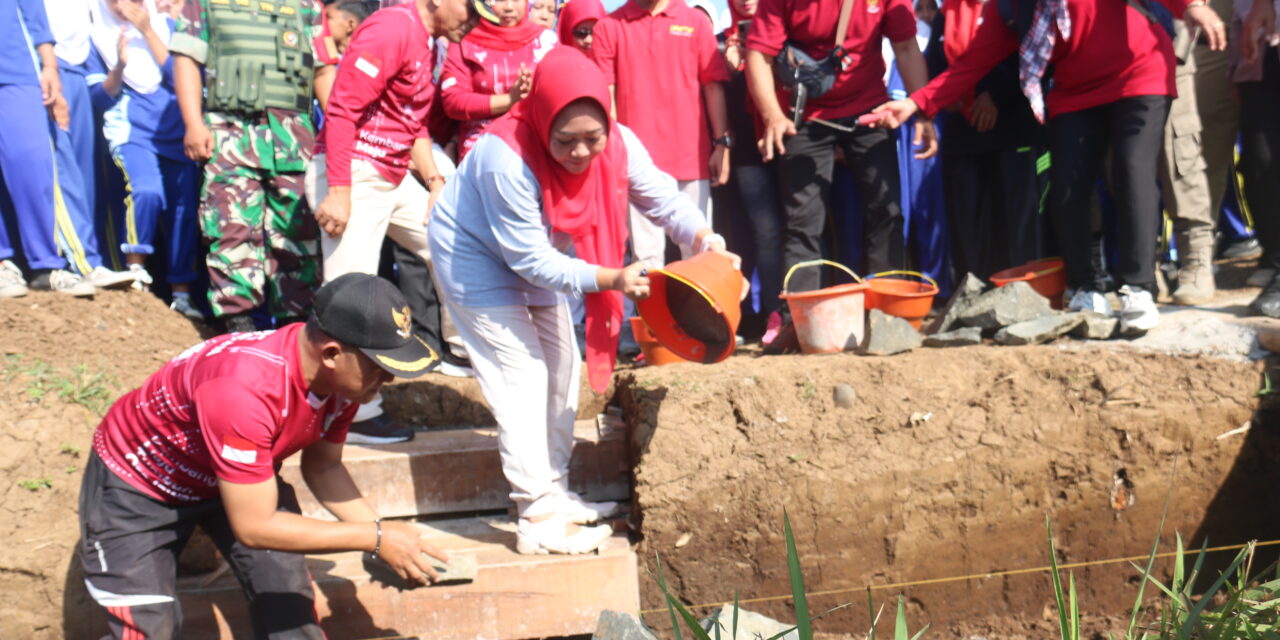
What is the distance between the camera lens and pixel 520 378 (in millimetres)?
3768

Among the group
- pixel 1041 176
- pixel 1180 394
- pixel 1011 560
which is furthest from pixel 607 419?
pixel 1041 176

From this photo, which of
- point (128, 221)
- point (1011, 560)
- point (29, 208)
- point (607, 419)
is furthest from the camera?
point (128, 221)

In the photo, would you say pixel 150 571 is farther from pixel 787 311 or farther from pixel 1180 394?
pixel 1180 394

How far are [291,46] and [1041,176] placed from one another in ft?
13.1

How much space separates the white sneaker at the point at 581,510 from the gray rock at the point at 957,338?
1713 mm

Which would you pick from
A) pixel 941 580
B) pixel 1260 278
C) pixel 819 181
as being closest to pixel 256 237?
pixel 819 181

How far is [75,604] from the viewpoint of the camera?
12.1 ft

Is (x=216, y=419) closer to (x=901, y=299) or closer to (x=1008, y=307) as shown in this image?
(x=901, y=299)

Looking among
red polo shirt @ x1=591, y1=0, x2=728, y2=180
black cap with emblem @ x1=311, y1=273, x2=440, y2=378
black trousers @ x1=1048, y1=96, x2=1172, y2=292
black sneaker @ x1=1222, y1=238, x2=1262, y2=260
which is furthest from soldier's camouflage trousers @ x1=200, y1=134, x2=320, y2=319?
black sneaker @ x1=1222, y1=238, x2=1262, y2=260

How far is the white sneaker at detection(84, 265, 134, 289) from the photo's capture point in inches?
205

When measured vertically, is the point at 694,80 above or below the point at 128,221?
above

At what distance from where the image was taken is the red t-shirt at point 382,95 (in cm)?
438

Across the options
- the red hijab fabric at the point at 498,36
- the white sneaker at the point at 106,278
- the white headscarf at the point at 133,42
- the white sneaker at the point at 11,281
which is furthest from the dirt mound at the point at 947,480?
the white headscarf at the point at 133,42

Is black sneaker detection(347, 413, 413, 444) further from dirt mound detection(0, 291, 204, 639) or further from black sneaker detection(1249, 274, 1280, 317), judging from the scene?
black sneaker detection(1249, 274, 1280, 317)
